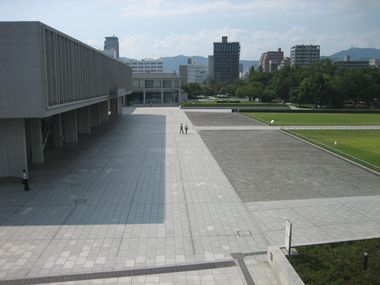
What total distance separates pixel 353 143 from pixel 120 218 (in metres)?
24.9

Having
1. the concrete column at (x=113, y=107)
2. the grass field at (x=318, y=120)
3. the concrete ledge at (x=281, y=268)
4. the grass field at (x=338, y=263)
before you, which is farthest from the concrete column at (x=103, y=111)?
the grass field at (x=338, y=263)

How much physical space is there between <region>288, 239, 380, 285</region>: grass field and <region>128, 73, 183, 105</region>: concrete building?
8112 cm

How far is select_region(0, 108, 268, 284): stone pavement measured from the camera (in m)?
11.6

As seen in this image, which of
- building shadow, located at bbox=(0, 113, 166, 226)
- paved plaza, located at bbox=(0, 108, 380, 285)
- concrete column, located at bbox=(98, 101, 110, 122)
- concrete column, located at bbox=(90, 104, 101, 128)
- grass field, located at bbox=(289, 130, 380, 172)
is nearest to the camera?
paved plaza, located at bbox=(0, 108, 380, 285)

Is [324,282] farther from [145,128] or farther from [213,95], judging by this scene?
[213,95]

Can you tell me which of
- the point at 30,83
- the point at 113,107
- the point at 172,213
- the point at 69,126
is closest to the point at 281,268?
the point at 172,213

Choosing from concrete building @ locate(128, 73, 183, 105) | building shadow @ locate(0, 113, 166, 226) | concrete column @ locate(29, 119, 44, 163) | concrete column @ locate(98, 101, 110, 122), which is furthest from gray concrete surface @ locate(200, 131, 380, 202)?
concrete building @ locate(128, 73, 183, 105)

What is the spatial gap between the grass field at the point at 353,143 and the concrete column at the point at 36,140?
1957 cm

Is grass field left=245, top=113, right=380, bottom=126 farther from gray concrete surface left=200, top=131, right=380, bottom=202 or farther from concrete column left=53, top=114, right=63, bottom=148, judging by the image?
concrete column left=53, top=114, right=63, bottom=148

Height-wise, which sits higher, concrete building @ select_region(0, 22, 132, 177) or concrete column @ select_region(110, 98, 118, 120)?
concrete building @ select_region(0, 22, 132, 177)

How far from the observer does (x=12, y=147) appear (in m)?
20.9

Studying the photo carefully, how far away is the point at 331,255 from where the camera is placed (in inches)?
435

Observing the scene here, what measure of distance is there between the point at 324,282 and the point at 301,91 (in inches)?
2892

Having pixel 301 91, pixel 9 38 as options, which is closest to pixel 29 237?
pixel 9 38
